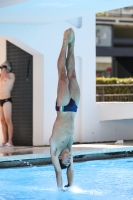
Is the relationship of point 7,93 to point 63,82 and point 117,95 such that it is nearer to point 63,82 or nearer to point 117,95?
point 117,95

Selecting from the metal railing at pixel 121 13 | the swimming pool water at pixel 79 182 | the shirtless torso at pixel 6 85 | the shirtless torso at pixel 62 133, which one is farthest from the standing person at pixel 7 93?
the metal railing at pixel 121 13

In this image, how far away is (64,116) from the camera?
300 inches

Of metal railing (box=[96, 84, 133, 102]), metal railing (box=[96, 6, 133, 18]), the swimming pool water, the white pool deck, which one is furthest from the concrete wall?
metal railing (box=[96, 6, 133, 18])

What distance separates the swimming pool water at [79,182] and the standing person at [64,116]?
→ 0.38m

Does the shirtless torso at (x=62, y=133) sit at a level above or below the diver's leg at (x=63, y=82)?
below

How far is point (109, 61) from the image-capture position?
32.9 meters

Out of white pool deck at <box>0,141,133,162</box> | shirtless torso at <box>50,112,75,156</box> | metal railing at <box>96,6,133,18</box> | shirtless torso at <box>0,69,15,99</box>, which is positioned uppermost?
metal railing at <box>96,6,133,18</box>

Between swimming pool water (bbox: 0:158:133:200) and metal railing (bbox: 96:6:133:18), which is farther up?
metal railing (bbox: 96:6:133:18)

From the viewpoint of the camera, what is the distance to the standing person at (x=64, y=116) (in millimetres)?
7500

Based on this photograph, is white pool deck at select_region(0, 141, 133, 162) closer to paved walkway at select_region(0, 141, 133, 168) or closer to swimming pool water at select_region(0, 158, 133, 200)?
paved walkway at select_region(0, 141, 133, 168)

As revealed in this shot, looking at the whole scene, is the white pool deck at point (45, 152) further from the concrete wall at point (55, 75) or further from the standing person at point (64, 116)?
the standing person at point (64, 116)

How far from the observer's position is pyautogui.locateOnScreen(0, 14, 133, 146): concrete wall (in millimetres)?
14016

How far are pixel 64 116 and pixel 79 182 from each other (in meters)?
1.71

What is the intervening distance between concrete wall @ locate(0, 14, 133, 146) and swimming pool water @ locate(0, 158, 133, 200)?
2.75 meters
